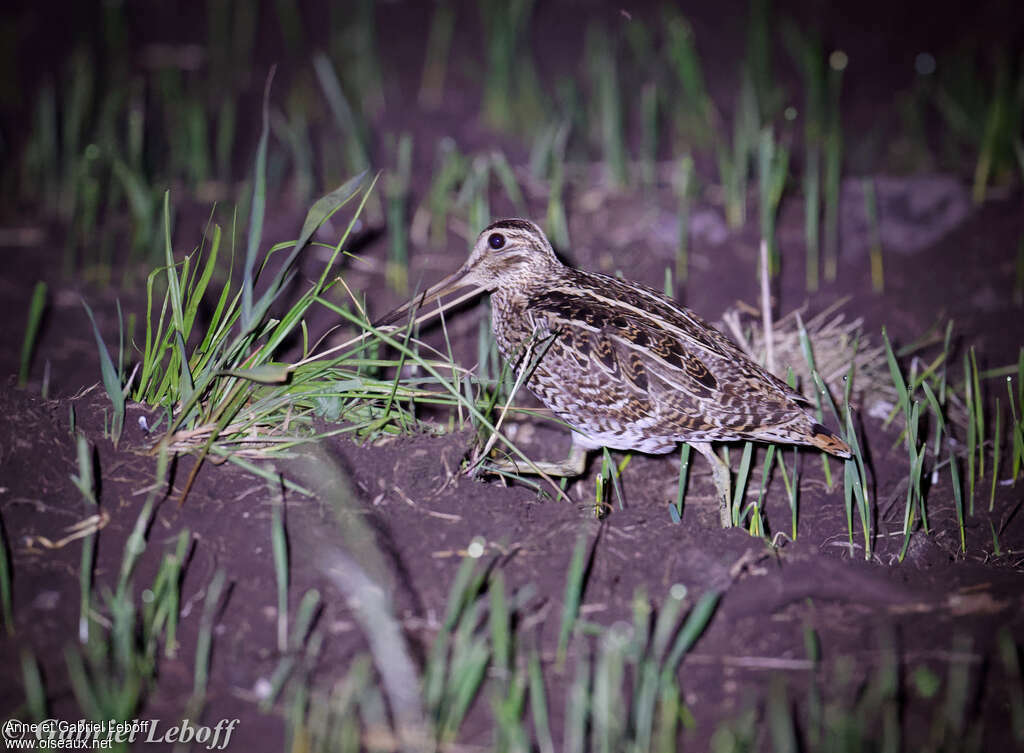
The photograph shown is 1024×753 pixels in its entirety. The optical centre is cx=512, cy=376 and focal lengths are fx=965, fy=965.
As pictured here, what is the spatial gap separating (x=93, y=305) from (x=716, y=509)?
3585mm

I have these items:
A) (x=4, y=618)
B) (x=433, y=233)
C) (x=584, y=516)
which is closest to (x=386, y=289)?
(x=433, y=233)

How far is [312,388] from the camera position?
3.41 metres

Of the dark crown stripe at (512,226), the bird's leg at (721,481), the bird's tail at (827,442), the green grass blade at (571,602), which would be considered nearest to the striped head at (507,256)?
the dark crown stripe at (512,226)

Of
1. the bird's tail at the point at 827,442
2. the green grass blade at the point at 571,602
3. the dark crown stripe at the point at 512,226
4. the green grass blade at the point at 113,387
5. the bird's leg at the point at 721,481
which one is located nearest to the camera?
the green grass blade at the point at 571,602

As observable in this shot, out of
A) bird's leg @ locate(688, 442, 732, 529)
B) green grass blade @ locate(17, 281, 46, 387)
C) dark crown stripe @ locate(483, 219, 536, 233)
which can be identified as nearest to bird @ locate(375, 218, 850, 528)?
bird's leg @ locate(688, 442, 732, 529)

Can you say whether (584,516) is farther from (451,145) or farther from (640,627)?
(451,145)

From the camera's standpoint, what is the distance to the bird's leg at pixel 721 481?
3.78 meters

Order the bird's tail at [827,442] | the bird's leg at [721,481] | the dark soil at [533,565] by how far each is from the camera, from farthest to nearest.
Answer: the bird's leg at [721,481]
the bird's tail at [827,442]
the dark soil at [533,565]

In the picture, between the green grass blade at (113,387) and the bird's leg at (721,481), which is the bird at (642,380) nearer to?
the bird's leg at (721,481)

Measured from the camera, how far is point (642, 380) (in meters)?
3.71

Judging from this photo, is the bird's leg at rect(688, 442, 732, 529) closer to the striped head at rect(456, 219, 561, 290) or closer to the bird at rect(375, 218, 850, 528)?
the bird at rect(375, 218, 850, 528)

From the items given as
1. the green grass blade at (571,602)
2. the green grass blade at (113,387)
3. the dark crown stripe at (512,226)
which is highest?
the dark crown stripe at (512,226)

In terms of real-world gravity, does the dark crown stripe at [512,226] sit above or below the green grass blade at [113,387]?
above

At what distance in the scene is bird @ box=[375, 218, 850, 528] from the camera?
3654 mm
